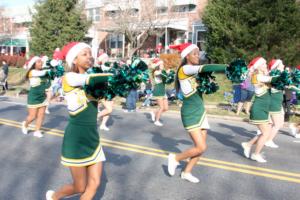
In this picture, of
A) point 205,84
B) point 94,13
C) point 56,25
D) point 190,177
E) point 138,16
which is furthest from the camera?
point 94,13

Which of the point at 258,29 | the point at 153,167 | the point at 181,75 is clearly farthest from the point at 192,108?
the point at 258,29

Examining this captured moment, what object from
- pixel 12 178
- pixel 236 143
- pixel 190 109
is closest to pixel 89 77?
pixel 190 109

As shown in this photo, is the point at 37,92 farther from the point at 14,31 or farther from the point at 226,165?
the point at 14,31

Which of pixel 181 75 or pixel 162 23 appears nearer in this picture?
pixel 181 75

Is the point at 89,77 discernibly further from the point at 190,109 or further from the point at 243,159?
the point at 243,159

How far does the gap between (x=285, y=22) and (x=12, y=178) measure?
16132 mm

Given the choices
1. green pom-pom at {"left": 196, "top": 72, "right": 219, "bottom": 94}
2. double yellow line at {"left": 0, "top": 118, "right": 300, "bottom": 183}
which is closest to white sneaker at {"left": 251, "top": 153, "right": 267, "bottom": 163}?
double yellow line at {"left": 0, "top": 118, "right": 300, "bottom": 183}

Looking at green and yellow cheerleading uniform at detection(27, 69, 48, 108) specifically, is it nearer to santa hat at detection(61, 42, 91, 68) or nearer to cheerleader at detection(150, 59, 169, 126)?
cheerleader at detection(150, 59, 169, 126)

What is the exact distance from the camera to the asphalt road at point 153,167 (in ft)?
16.2

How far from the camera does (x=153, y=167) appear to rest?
6078mm

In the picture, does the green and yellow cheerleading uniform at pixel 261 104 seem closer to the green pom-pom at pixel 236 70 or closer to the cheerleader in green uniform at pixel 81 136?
the green pom-pom at pixel 236 70

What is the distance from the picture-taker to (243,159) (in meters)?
6.63

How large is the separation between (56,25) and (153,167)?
88.8ft

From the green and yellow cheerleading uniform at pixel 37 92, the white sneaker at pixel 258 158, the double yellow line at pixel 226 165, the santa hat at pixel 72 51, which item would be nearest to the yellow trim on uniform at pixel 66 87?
the santa hat at pixel 72 51
